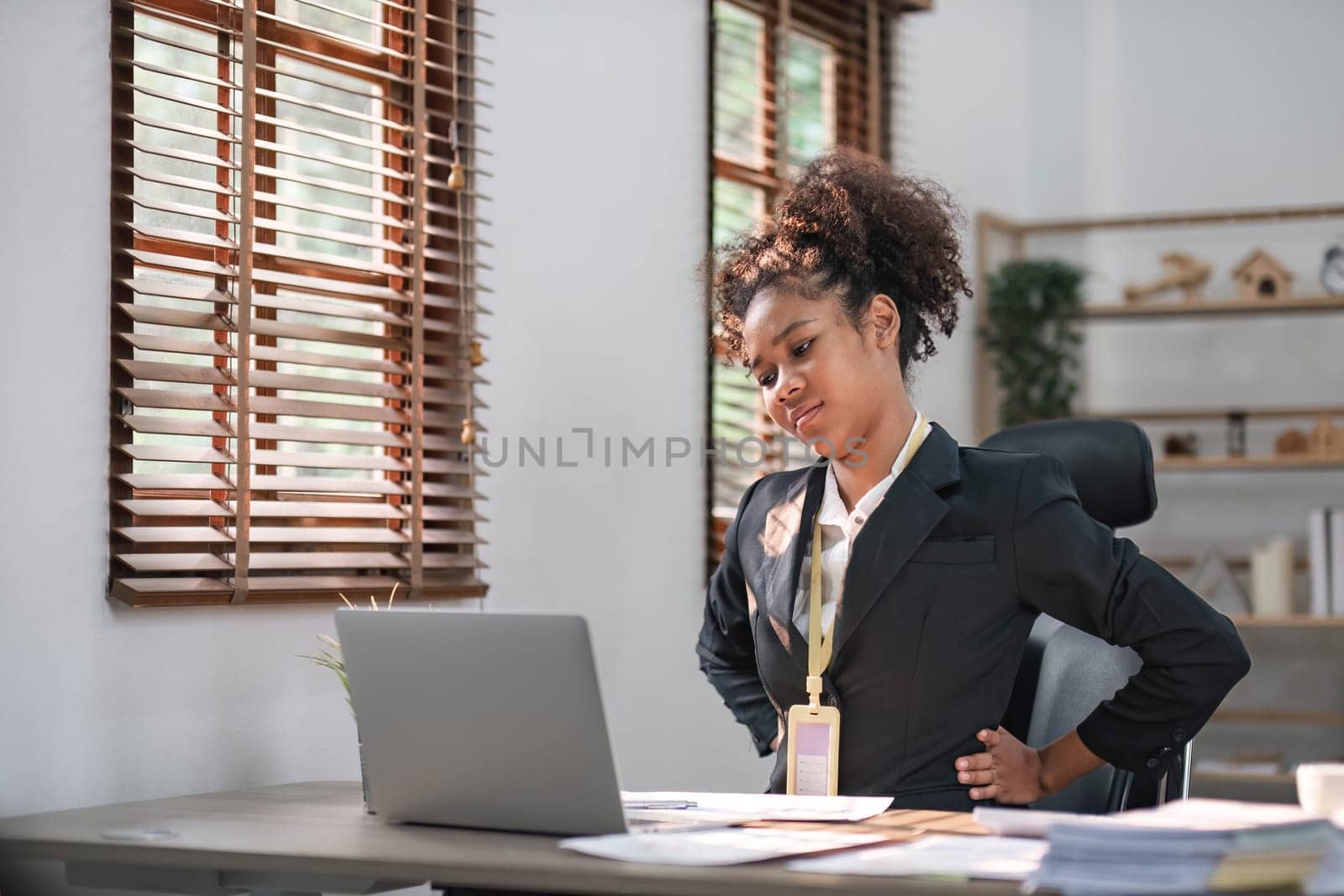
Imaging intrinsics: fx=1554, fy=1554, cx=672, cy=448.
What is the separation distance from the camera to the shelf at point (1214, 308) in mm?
4492

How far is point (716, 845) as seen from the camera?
140cm

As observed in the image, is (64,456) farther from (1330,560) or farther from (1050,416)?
(1330,560)

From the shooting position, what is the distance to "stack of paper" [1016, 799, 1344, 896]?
116 cm

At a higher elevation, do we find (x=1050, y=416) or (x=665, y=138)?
(x=665, y=138)

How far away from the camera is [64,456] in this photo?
195 centimetres

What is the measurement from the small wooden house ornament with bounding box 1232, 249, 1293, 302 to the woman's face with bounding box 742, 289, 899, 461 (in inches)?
115

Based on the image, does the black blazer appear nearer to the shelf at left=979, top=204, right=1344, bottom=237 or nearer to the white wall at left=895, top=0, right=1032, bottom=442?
the white wall at left=895, top=0, right=1032, bottom=442

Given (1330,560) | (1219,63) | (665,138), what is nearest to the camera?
(665,138)

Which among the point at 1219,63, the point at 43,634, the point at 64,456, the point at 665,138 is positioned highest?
the point at 1219,63

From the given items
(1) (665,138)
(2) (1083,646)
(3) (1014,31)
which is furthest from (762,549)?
(3) (1014,31)

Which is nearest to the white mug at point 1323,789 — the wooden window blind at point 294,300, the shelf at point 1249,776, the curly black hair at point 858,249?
the curly black hair at point 858,249

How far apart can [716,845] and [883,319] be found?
0.89 m

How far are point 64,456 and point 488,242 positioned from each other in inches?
36.6

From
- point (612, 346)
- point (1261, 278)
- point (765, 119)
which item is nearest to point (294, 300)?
point (612, 346)
